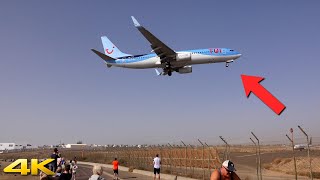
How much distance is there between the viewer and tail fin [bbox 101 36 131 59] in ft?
158

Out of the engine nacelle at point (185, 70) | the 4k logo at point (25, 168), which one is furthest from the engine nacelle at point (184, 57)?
the 4k logo at point (25, 168)

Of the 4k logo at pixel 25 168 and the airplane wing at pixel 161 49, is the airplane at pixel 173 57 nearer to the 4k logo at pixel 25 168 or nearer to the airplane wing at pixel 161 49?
the airplane wing at pixel 161 49

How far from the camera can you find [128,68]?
128 feet

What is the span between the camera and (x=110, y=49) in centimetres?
5062

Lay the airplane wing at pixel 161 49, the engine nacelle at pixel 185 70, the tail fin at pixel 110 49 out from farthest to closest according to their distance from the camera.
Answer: the tail fin at pixel 110 49
the engine nacelle at pixel 185 70
the airplane wing at pixel 161 49

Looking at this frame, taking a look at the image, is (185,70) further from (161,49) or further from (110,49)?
(110,49)

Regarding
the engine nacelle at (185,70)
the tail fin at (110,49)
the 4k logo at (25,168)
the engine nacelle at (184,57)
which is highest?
the tail fin at (110,49)

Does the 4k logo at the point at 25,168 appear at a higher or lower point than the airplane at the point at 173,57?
lower

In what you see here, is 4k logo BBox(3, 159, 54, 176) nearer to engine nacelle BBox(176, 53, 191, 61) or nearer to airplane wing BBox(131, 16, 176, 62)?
airplane wing BBox(131, 16, 176, 62)

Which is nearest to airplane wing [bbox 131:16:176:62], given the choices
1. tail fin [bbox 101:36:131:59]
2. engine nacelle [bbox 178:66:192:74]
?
engine nacelle [bbox 178:66:192:74]

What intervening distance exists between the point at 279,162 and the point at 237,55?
38.6 ft

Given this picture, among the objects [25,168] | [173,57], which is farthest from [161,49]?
[25,168]

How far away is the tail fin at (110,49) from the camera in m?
48.2

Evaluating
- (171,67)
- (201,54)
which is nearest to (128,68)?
(171,67)
